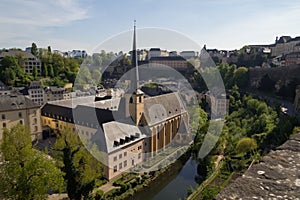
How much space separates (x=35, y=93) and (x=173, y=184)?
30.6m

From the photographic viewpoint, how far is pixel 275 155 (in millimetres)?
2896

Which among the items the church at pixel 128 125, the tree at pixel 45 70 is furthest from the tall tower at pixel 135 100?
the tree at pixel 45 70

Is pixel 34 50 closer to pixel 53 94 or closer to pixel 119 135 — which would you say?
pixel 53 94

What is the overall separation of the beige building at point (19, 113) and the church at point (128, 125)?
8.63 feet

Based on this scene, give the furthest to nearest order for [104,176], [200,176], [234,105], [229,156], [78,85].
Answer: [78,85] < [234,105] < [229,156] < [200,176] < [104,176]

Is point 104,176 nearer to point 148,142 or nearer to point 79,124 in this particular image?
point 148,142

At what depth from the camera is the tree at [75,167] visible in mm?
14102

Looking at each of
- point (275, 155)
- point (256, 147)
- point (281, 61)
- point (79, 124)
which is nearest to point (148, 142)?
point (79, 124)

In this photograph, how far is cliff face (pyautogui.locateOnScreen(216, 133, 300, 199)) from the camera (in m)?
2.16

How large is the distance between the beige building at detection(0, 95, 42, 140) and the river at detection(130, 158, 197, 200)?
15.4 m

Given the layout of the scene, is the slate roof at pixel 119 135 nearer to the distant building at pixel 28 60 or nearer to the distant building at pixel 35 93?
the distant building at pixel 35 93

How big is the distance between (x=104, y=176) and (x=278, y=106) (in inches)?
925

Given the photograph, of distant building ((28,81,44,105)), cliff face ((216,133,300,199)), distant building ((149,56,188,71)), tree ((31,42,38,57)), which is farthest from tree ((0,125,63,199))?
distant building ((149,56,188,71))

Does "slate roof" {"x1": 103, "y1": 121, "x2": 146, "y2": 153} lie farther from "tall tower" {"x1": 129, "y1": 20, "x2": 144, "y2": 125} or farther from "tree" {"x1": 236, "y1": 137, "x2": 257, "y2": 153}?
"tree" {"x1": 236, "y1": 137, "x2": 257, "y2": 153}
